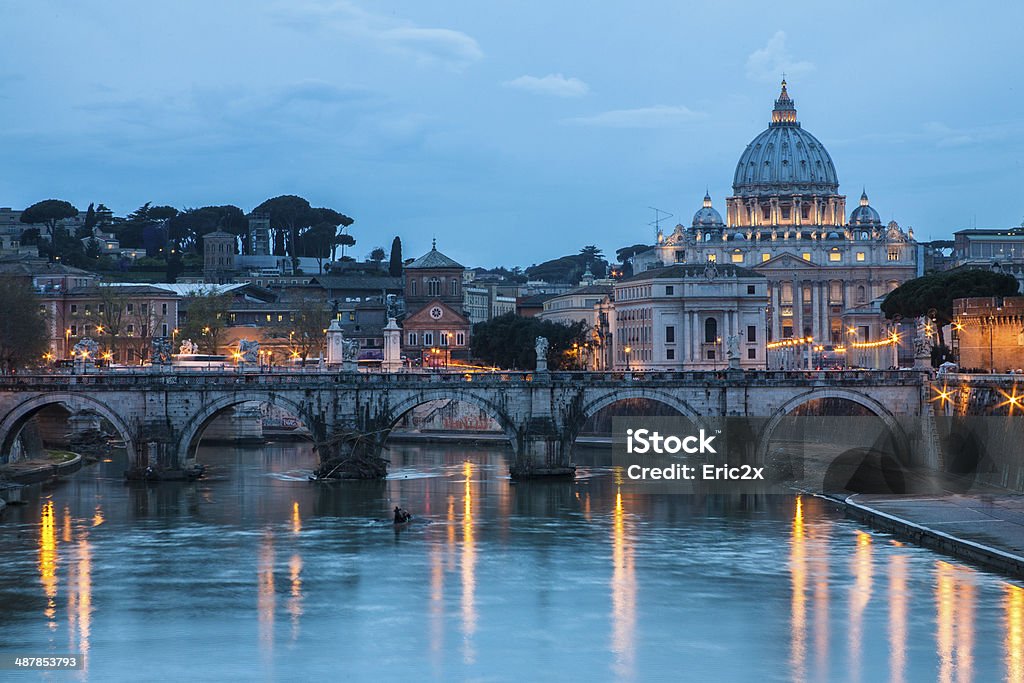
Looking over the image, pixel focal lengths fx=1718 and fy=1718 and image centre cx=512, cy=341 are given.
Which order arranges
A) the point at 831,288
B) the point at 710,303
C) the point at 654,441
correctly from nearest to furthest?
the point at 654,441 < the point at 710,303 < the point at 831,288

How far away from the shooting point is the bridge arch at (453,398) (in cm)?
7419

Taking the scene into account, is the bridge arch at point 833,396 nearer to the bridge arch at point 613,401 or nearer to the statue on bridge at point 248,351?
the bridge arch at point 613,401

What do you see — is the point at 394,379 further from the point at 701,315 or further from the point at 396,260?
the point at 396,260

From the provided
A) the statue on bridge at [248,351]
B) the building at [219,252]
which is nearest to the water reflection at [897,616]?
the statue on bridge at [248,351]

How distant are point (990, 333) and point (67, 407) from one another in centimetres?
4300

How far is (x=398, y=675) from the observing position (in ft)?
127

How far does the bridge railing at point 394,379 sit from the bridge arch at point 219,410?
526mm

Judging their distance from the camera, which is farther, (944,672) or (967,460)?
(967,460)

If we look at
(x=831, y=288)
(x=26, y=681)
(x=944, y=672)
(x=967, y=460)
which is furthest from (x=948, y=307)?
(x=831, y=288)

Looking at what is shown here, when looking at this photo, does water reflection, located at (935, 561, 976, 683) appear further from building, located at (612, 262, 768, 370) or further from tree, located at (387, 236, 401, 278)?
tree, located at (387, 236, 401, 278)

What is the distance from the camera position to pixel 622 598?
4712cm

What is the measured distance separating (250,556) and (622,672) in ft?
61.4

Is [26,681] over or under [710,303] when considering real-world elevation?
under

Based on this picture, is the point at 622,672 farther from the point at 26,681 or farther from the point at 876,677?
the point at 26,681
